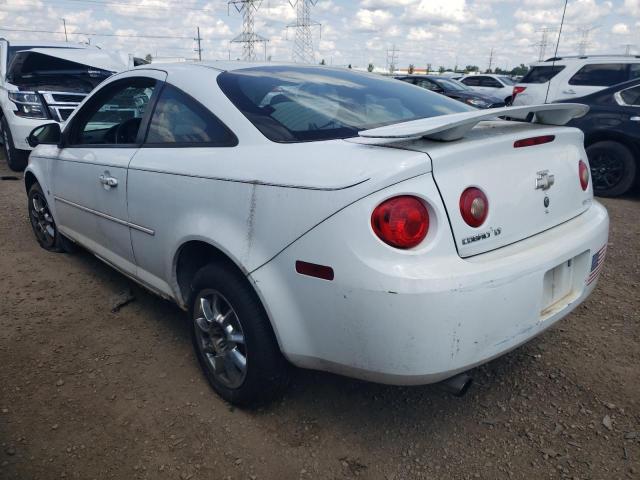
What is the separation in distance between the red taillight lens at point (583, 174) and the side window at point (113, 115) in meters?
2.22

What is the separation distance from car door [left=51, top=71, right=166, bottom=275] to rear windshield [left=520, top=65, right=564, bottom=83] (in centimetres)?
848

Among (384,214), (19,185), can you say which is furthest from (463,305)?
(19,185)

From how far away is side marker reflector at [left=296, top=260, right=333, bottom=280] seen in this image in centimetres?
170

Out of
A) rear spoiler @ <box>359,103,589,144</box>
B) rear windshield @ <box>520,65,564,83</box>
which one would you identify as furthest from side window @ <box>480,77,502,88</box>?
rear spoiler @ <box>359,103,589,144</box>

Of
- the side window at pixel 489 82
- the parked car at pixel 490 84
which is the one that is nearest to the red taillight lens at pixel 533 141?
the parked car at pixel 490 84

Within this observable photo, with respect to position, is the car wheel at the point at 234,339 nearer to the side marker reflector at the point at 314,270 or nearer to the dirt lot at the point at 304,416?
the dirt lot at the point at 304,416

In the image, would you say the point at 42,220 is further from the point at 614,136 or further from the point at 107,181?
the point at 614,136

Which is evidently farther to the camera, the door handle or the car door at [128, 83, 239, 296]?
the door handle

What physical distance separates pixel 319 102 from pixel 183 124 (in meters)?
0.67

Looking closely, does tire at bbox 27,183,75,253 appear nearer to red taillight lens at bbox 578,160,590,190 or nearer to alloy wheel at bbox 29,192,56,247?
alloy wheel at bbox 29,192,56,247

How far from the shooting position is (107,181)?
2.81 m

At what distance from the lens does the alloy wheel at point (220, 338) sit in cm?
221

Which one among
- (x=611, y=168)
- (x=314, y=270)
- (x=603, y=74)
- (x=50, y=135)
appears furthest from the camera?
(x=603, y=74)

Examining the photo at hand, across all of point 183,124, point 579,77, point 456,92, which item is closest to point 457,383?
point 183,124
